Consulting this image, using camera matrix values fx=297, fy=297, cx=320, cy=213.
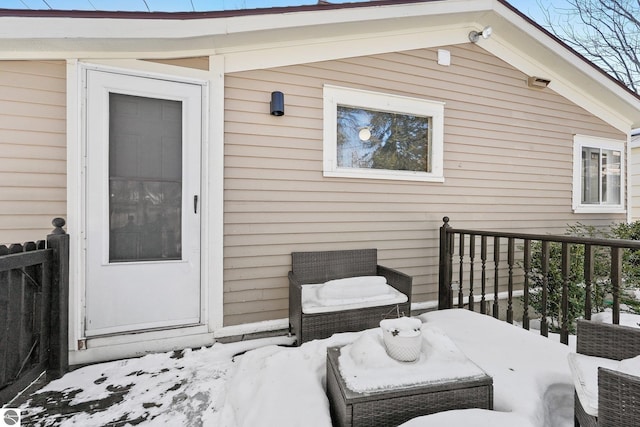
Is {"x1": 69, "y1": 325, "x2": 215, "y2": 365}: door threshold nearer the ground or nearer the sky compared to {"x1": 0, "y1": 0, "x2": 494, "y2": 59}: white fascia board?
nearer the ground

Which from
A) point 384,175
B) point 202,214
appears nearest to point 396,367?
point 202,214

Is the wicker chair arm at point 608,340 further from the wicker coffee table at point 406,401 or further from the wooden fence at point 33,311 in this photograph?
the wooden fence at point 33,311

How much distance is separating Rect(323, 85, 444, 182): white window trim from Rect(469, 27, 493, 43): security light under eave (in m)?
0.99

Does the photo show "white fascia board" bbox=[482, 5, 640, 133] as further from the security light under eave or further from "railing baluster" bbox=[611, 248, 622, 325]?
"railing baluster" bbox=[611, 248, 622, 325]

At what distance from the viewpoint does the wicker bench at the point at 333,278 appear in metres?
2.37

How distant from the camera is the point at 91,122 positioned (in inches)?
90.7

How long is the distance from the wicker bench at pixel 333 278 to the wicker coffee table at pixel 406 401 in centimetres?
99

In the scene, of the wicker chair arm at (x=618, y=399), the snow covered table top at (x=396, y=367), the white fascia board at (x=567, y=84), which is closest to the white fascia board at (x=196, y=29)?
the white fascia board at (x=567, y=84)

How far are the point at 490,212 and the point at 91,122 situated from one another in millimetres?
4316

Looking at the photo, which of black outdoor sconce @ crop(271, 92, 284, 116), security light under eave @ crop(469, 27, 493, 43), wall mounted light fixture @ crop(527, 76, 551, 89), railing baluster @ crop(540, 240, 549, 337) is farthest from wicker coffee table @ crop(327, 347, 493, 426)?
wall mounted light fixture @ crop(527, 76, 551, 89)

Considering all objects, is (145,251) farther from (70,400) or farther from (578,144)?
(578,144)

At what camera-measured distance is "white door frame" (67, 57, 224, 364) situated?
2.26m

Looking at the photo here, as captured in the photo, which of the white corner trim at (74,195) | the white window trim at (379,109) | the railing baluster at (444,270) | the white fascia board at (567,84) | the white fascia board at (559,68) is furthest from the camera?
the white fascia board at (567,84)

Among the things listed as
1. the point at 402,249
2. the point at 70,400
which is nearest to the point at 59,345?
the point at 70,400
